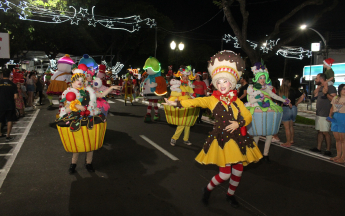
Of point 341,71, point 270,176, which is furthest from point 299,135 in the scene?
point 341,71

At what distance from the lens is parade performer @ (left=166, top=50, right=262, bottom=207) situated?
3773 millimetres

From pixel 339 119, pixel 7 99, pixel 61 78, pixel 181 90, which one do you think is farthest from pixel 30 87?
pixel 339 119

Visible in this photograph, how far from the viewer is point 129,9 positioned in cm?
3681

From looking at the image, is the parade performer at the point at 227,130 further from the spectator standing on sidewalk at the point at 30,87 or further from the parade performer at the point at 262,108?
the spectator standing on sidewalk at the point at 30,87

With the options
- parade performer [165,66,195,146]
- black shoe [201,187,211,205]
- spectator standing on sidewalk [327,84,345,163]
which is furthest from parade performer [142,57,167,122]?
black shoe [201,187,211,205]

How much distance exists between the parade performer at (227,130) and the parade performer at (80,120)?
176 centimetres

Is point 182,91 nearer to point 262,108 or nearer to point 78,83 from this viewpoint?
point 262,108

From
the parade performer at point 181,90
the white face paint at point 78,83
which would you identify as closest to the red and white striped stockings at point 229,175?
the white face paint at point 78,83

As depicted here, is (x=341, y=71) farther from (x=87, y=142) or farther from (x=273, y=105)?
(x=87, y=142)

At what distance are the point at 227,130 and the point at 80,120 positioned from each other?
2634 mm

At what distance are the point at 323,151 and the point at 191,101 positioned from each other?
519 cm

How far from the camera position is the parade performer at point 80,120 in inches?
188

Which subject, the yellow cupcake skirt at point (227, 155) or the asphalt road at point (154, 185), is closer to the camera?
the yellow cupcake skirt at point (227, 155)

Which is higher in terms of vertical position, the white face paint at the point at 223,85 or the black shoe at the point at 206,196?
the white face paint at the point at 223,85
